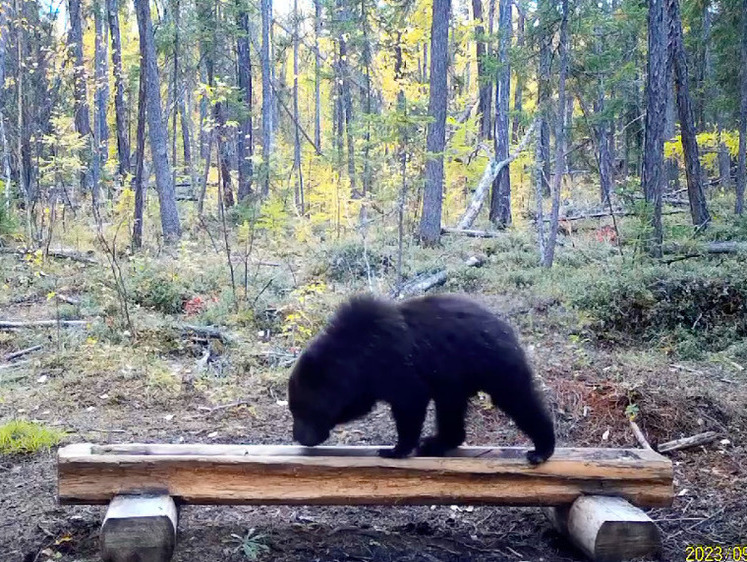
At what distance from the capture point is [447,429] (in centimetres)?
517

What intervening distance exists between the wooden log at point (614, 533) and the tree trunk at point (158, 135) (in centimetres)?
1427

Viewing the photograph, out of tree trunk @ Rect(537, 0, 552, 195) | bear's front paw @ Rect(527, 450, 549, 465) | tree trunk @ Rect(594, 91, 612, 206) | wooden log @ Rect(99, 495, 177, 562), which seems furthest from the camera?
tree trunk @ Rect(594, 91, 612, 206)

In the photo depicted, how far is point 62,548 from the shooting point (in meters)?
4.55

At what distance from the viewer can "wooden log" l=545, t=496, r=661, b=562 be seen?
4.32 m

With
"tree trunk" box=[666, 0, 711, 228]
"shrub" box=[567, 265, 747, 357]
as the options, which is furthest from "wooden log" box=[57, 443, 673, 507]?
"tree trunk" box=[666, 0, 711, 228]

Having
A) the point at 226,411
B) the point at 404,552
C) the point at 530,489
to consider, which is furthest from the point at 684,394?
the point at 226,411

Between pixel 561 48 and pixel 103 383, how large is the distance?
33.1ft

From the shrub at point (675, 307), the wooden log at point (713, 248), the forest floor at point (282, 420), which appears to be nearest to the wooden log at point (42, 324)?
the forest floor at point (282, 420)

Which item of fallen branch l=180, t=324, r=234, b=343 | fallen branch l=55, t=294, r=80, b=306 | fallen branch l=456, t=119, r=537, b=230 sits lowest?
fallen branch l=180, t=324, r=234, b=343

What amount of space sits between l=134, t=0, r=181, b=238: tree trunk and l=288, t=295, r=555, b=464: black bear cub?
13.2 m

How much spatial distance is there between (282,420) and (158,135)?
13.3 m

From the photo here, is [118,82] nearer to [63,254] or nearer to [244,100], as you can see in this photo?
[244,100]

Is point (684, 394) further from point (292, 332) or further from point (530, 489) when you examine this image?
point (292, 332)

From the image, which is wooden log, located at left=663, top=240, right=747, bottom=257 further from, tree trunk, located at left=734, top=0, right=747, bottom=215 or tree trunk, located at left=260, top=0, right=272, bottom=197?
tree trunk, located at left=260, top=0, right=272, bottom=197
